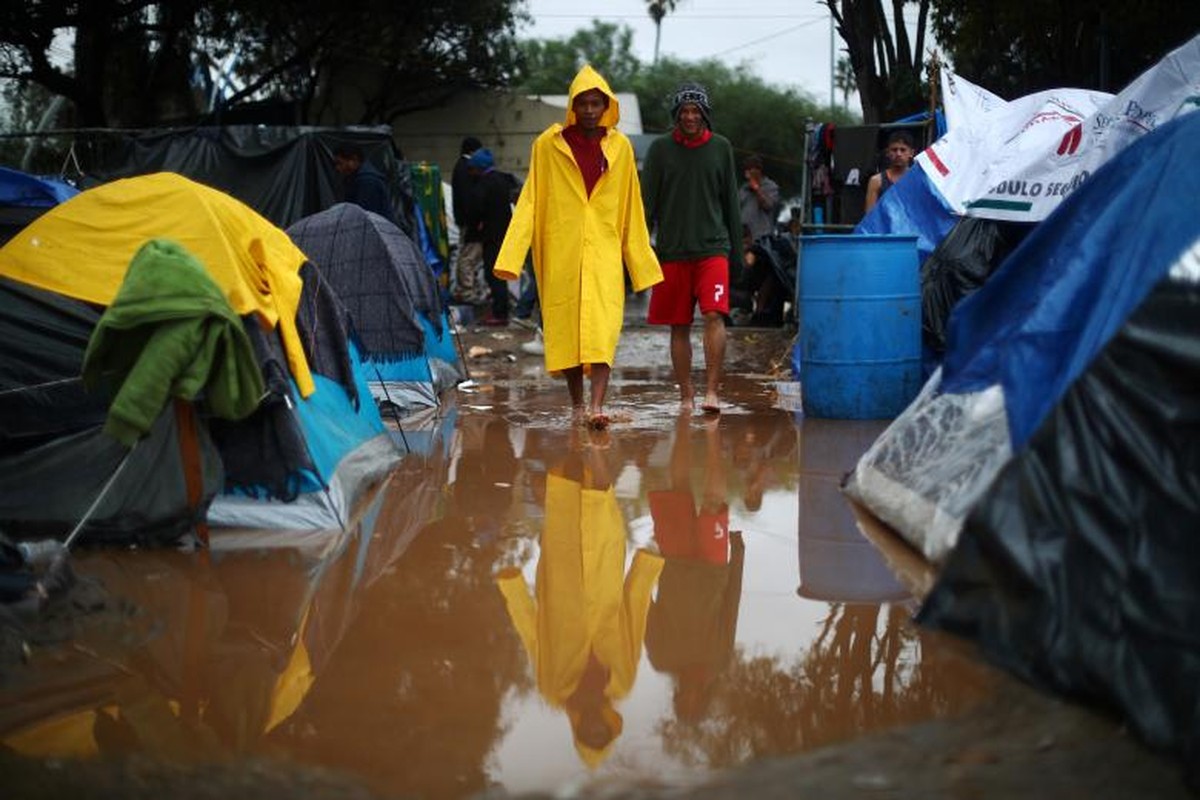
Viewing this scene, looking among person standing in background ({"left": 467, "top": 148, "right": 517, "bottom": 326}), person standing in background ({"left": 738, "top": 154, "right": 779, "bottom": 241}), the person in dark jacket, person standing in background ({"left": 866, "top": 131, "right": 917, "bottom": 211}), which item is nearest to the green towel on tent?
person standing in background ({"left": 866, "top": 131, "right": 917, "bottom": 211})

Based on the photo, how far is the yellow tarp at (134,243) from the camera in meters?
5.98

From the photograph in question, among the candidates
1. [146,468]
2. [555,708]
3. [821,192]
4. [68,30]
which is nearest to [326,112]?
[68,30]

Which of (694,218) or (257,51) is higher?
(257,51)

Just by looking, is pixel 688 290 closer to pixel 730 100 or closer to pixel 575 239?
pixel 575 239

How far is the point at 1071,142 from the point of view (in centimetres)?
805

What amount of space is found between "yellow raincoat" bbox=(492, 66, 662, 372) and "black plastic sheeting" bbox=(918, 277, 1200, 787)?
455 cm

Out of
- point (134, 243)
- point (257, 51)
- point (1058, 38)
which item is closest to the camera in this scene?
point (134, 243)

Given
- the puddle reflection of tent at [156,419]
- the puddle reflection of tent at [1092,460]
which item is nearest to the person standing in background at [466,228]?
the puddle reflection of tent at [156,419]

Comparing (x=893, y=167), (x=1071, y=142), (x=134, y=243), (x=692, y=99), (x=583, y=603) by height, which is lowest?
(x=583, y=603)

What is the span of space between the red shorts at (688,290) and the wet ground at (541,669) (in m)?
2.42

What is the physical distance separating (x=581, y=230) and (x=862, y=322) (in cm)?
168

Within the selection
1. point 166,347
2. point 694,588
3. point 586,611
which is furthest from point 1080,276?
point 166,347

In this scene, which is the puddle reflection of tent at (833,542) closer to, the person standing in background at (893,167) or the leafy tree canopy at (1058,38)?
the person standing in background at (893,167)

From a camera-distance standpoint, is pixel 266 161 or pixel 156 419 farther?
pixel 266 161
